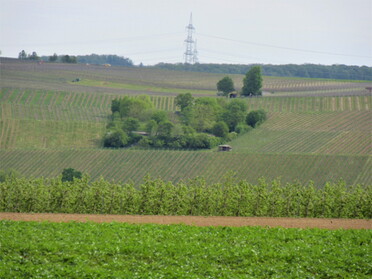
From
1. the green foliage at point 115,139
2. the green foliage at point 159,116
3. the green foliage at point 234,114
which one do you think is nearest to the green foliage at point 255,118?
the green foliage at point 234,114

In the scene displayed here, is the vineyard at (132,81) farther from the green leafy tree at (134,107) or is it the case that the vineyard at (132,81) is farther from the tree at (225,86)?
the green leafy tree at (134,107)

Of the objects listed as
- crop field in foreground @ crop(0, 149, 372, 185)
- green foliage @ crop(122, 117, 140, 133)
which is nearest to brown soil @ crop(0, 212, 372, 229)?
crop field in foreground @ crop(0, 149, 372, 185)

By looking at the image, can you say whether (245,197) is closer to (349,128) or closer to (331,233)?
(331,233)

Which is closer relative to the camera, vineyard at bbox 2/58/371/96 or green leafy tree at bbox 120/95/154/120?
green leafy tree at bbox 120/95/154/120

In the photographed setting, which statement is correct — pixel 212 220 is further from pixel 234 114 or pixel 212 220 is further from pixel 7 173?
pixel 234 114

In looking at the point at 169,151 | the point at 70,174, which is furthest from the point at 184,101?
the point at 70,174

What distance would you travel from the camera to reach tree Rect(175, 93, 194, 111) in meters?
98.8

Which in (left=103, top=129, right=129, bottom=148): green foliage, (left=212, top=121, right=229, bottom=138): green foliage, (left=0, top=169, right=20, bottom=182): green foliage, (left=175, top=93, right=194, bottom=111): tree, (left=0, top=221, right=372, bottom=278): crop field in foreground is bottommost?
(left=0, top=169, right=20, bottom=182): green foliage

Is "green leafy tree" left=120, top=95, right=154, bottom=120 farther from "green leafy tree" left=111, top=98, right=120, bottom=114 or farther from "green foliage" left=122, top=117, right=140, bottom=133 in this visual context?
"green foliage" left=122, top=117, right=140, bottom=133

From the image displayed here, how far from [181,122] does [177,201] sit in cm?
6108

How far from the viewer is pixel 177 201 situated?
29.1 metres

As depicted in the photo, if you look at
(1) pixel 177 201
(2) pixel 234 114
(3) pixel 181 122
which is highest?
(2) pixel 234 114

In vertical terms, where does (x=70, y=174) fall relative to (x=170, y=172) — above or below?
above

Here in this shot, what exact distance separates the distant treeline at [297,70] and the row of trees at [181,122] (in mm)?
58495
